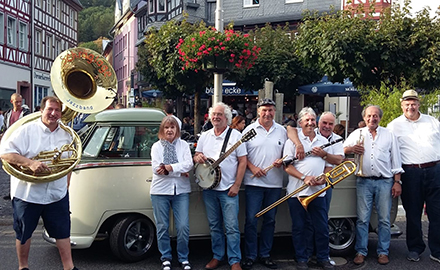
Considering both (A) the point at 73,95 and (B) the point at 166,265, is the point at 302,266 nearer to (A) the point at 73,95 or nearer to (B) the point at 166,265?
(B) the point at 166,265

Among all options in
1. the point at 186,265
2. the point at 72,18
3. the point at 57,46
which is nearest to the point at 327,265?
the point at 186,265

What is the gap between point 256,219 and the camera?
5.56 m

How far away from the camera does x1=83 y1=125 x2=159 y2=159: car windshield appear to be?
5707mm

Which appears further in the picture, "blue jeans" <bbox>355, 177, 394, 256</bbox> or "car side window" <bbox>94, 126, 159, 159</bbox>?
"blue jeans" <bbox>355, 177, 394, 256</bbox>

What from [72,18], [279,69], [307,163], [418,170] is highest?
[72,18]

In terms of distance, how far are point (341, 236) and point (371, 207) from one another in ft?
1.88

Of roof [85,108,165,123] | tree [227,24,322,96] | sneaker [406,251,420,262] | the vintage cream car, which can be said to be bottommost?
sneaker [406,251,420,262]

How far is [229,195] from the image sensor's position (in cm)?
538

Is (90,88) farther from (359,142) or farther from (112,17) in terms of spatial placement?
(112,17)

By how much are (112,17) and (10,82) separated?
59.1 meters

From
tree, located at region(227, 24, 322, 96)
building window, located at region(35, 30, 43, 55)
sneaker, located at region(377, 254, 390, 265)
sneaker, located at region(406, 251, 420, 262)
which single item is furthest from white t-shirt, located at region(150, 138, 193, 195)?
building window, located at region(35, 30, 43, 55)

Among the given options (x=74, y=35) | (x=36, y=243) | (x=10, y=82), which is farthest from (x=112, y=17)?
(x=36, y=243)

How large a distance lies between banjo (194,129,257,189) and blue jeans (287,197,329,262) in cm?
94

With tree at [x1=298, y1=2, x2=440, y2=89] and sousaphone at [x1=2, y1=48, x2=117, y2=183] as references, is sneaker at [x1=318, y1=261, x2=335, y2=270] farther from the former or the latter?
tree at [x1=298, y1=2, x2=440, y2=89]
